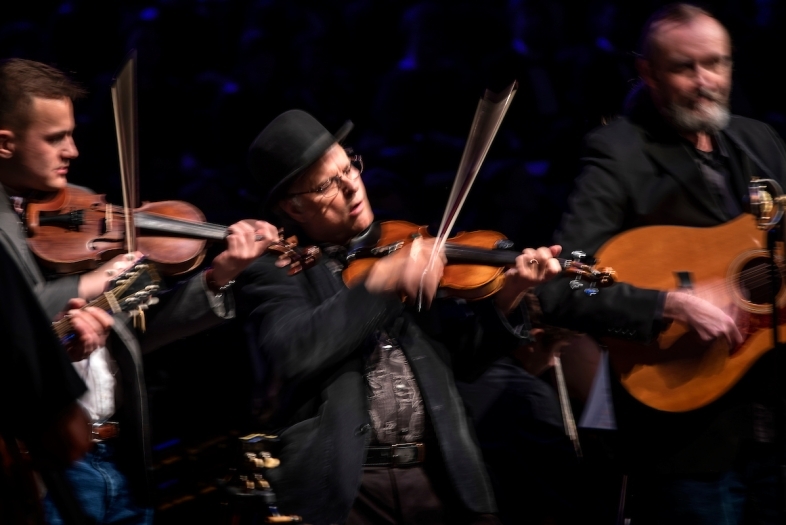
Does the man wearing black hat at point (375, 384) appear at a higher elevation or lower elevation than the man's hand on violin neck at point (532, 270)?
lower

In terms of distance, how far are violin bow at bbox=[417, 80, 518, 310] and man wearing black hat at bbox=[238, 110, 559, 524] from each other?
0.07 metres

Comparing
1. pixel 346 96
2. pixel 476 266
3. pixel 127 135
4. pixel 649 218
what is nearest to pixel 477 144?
pixel 476 266

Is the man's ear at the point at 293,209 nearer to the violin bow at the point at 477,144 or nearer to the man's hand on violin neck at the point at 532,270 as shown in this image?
the violin bow at the point at 477,144

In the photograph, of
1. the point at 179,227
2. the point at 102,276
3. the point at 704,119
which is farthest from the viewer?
the point at 179,227

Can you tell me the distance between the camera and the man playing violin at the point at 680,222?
252cm

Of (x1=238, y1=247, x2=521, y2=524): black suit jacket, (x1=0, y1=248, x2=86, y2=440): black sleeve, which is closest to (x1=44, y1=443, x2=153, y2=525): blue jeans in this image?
(x1=238, y1=247, x2=521, y2=524): black suit jacket

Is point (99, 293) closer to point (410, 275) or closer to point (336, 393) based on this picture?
point (336, 393)

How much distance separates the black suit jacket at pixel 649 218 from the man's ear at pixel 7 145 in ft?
5.00

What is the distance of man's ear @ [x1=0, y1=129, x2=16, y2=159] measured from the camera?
8.98 feet

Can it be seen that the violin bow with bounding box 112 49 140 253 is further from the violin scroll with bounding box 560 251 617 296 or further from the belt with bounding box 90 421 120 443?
the violin scroll with bounding box 560 251 617 296

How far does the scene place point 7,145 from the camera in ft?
8.99

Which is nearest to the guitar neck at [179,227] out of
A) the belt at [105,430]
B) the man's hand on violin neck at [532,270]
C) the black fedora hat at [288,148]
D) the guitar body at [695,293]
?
the black fedora hat at [288,148]

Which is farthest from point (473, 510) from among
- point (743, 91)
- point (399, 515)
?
point (743, 91)

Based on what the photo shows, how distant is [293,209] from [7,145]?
818mm
